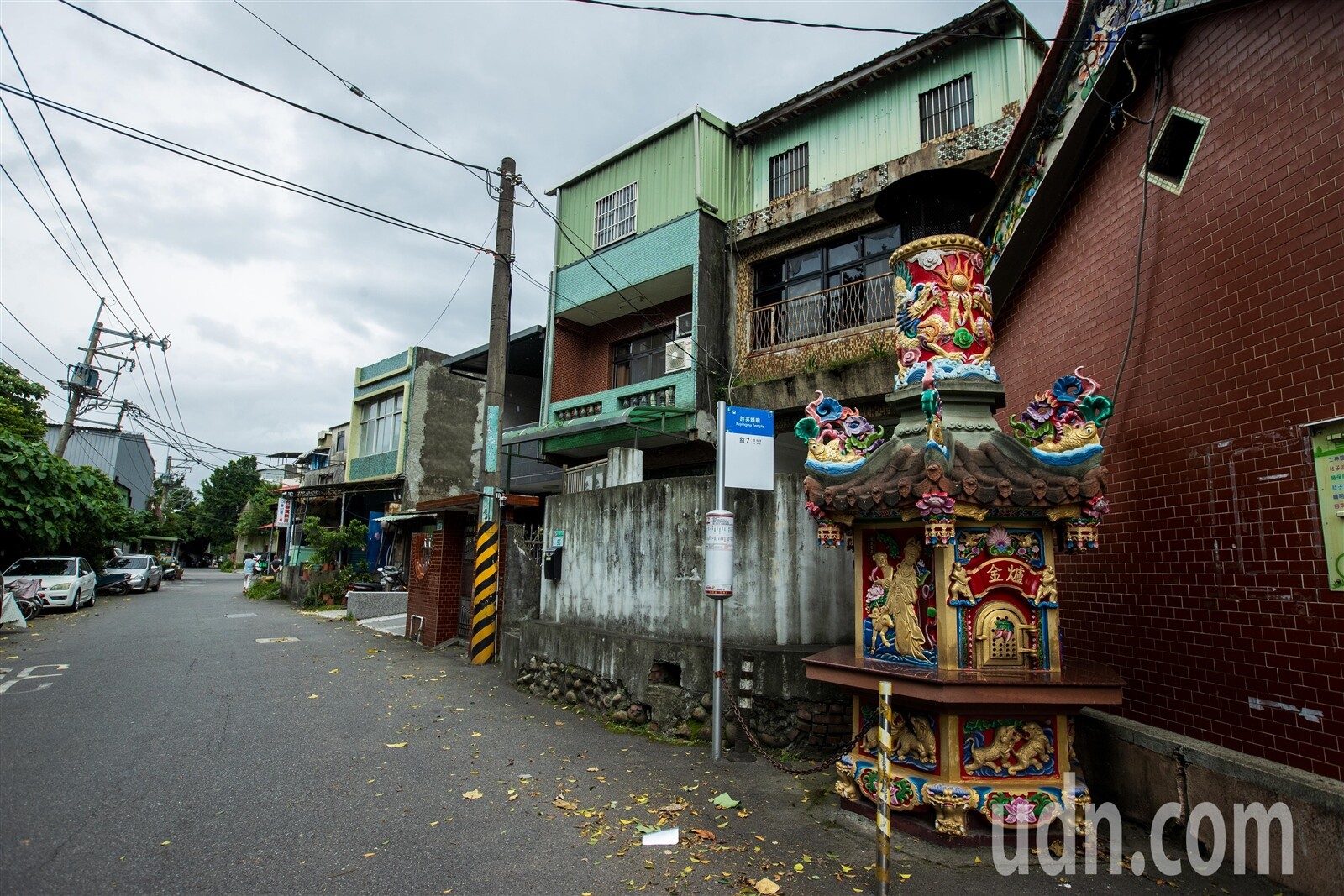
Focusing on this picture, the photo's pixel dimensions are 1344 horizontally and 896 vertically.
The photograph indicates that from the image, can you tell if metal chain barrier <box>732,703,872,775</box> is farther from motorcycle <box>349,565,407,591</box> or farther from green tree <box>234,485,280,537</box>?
green tree <box>234,485,280,537</box>

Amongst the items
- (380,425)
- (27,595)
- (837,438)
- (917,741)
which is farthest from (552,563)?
(380,425)

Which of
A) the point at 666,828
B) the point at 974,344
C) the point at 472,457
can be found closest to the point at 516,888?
the point at 666,828

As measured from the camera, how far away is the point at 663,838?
15.6ft

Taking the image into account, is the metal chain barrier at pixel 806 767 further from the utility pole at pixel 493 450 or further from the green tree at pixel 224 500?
the green tree at pixel 224 500

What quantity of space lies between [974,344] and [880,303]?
21.4 feet

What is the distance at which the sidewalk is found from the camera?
4.14 meters

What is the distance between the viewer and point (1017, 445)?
17.3 feet

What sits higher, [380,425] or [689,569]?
[380,425]

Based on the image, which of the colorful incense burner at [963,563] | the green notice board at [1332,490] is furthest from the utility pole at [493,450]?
the green notice board at [1332,490]

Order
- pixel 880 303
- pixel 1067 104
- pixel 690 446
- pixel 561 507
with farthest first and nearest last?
pixel 690 446, pixel 880 303, pixel 561 507, pixel 1067 104

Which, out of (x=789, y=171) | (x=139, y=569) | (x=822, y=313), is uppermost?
(x=789, y=171)

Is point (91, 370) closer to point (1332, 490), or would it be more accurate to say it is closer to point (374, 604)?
point (374, 604)

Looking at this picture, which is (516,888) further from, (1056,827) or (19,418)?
(19,418)

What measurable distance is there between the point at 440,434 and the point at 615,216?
13.5 m
